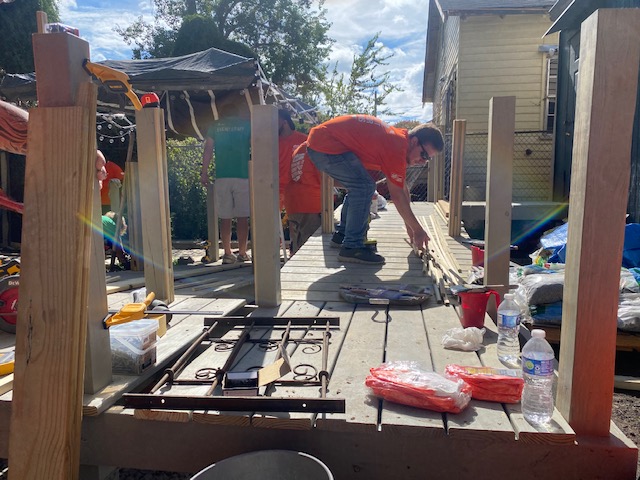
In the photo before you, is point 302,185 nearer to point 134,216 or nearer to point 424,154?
point 134,216

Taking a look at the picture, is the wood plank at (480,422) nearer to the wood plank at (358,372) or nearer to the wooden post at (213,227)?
the wood plank at (358,372)

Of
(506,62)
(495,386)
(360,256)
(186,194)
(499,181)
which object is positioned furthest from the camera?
(186,194)

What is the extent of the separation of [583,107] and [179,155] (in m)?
12.0

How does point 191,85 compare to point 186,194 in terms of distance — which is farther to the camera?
point 186,194

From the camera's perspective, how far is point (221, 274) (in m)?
5.44

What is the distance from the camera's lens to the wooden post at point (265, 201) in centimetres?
291

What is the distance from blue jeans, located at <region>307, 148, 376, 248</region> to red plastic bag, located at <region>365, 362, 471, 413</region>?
253 cm

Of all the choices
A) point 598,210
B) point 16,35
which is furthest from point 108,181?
point 16,35

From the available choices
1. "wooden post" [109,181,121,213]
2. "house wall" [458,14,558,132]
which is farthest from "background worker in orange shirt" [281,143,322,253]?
"house wall" [458,14,558,132]

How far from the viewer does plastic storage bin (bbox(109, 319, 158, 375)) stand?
1.99 meters

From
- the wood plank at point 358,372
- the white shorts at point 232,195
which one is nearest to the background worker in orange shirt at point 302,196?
the white shorts at point 232,195

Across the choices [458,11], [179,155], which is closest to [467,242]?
[458,11]

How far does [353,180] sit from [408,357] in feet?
7.37

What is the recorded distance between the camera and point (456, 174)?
5.76 metres
